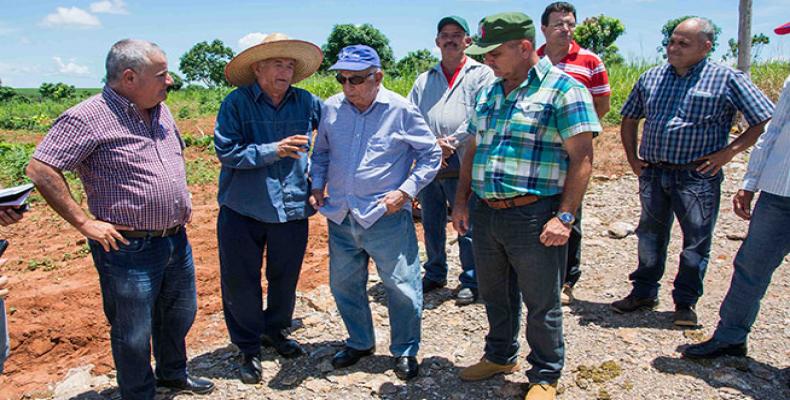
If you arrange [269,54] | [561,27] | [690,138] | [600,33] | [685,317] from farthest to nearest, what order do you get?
[600,33] < [561,27] < [685,317] < [690,138] < [269,54]

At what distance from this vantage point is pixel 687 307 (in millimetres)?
3973

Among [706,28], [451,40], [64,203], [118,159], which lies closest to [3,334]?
[64,203]

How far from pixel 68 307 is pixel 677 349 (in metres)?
4.62

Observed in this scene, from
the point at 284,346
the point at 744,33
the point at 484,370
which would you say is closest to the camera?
the point at 484,370

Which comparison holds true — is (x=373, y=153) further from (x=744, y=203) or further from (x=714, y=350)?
(x=714, y=350)

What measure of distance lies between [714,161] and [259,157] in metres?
2.75

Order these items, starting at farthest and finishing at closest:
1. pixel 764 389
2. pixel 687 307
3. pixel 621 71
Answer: pixel 621 71 → pixel 687 307 → pixel 764 389

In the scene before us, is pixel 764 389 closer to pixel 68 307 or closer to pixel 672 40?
pixel 672 40

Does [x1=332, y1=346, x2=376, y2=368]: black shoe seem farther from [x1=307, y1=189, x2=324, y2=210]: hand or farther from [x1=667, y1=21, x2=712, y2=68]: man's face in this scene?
[x1=667, y1=21, x2=712, y2=68]: man's face

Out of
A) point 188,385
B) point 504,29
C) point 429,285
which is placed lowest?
point 188,385

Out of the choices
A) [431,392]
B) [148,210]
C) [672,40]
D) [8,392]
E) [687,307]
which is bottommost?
[8,392]

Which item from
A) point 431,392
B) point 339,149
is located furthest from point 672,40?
point 431,392

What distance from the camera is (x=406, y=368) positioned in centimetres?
347

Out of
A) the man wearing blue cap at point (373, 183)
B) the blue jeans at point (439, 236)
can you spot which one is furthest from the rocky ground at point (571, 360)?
the man wearing blue cap at point (373, 183)
